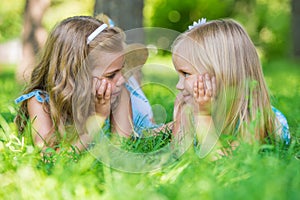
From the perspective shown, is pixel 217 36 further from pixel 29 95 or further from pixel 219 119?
pixel 29 95

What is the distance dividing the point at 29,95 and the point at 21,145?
21.4 inches

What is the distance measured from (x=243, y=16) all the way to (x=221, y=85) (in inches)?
717

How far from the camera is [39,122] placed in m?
3.05

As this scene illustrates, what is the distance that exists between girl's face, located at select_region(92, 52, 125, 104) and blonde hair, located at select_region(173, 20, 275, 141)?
1.03 ft

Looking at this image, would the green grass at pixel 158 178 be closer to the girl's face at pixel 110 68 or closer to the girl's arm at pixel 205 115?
the girl's arm at pixel 205 115

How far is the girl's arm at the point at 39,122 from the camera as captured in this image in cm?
296

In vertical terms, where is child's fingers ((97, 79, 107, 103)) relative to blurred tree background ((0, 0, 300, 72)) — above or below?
above

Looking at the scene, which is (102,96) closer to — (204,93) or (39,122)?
(39,122)

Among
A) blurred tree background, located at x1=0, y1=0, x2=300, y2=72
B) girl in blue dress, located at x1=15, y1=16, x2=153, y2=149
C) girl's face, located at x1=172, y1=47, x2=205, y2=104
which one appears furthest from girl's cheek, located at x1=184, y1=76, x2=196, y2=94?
blurred tree background, located at x1=0, y1=0, x2=300, y2=72

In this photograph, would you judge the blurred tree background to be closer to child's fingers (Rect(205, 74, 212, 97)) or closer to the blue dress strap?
the blue dress strap

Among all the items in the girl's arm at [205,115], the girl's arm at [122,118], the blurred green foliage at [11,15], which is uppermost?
the girl's arm at [205,115]

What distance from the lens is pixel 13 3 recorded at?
67.1 ft

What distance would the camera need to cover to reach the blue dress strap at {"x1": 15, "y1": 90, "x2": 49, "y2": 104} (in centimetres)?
314

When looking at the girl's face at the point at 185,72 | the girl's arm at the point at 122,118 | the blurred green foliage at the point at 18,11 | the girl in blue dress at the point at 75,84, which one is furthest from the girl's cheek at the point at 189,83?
the blurred green foliage at the point at 18,11
